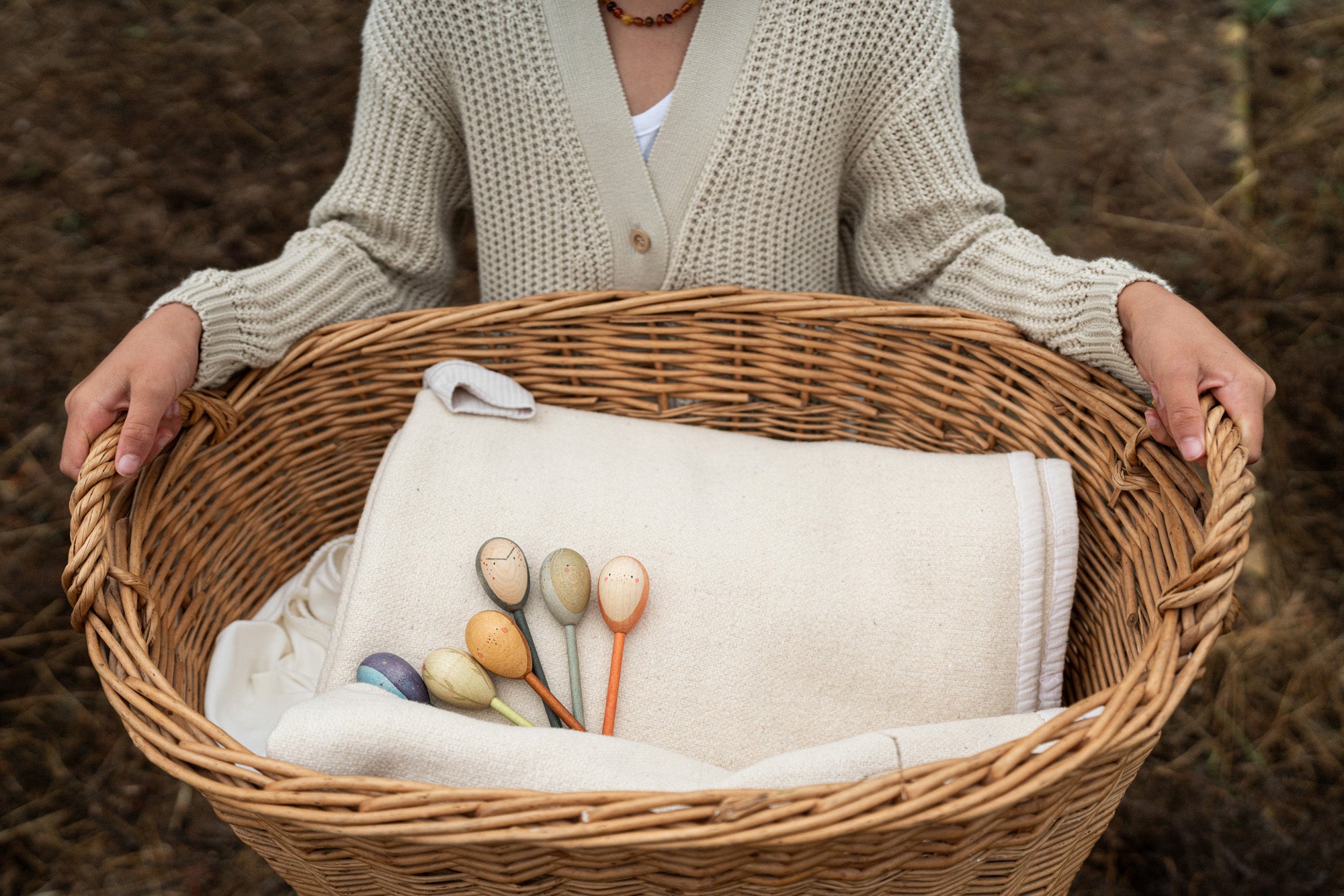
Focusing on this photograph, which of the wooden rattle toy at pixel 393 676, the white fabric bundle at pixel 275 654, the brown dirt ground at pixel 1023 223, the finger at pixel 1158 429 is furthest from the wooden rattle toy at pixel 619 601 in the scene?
the brown dirt ground at pixel 1023 223

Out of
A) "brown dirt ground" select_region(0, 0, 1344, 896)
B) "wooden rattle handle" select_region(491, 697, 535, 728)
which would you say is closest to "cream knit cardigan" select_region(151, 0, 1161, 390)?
"wooden rattle handle" select_region(491, 697, 535, 728)

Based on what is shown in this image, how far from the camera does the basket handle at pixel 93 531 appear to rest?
63 cm

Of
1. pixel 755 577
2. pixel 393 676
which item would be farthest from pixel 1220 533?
pixel 393 676

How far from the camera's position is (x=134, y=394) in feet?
2.27

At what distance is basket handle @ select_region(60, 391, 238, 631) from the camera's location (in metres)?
0.63

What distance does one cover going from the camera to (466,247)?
1.81 m

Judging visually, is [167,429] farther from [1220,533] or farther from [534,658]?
[1220,533]

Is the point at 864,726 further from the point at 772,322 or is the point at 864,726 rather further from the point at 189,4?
the point at 189,4

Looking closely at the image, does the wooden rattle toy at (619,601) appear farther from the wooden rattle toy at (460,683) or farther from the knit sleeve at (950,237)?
the knit sleeve at (950,237)

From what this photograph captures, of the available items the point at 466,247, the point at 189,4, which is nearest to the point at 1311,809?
the point at 466,247

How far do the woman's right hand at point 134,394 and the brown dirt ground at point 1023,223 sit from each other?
2.02ft

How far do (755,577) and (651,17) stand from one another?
0.50 metres

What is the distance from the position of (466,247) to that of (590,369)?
0.95 meters

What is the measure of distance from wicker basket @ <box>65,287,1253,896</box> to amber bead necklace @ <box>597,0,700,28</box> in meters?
0.24
